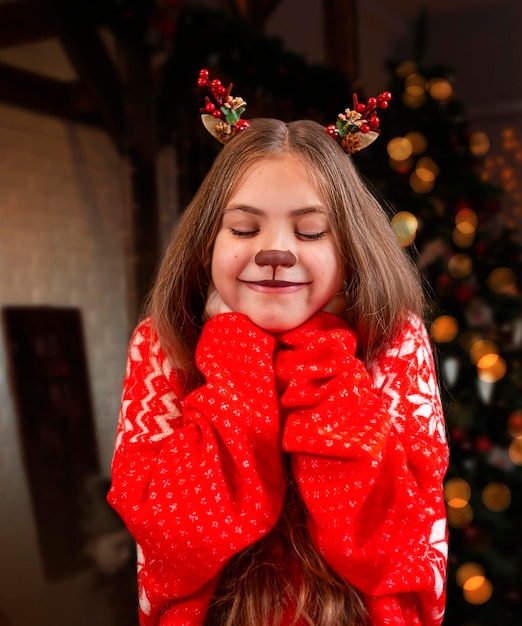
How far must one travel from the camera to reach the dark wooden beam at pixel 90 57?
1885mm

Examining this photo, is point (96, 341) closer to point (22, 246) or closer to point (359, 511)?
point (22, 246)

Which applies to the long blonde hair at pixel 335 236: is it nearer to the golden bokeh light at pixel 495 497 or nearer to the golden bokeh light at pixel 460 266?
the golden bokeh light at pixel 460 266

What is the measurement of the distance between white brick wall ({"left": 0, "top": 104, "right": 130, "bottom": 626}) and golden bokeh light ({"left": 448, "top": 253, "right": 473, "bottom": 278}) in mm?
900

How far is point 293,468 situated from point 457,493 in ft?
3.56

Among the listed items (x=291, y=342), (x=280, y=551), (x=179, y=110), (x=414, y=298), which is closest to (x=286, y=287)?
(x=291, y=342)

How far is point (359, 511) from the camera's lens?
29.4 inches

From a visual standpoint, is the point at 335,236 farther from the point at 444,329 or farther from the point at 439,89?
the point at 439,89

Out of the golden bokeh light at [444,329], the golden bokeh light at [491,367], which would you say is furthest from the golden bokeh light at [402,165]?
the golden bokeh light at [491,367]

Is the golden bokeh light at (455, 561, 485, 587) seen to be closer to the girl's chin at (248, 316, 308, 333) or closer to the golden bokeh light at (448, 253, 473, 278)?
the golden bokeh light at (448, 253, 473, 278)

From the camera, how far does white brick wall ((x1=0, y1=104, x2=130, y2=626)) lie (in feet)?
5.75

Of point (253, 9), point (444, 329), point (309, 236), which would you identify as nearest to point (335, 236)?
point (309, 236)

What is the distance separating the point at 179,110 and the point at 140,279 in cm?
52

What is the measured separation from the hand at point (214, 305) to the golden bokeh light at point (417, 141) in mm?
1080

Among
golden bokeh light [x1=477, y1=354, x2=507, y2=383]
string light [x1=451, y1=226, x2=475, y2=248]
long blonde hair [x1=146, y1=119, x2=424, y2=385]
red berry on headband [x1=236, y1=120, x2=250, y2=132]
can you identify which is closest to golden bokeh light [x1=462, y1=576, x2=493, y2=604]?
golden bokeh light [x1=477, y1=354, x2=507, y2=383]
